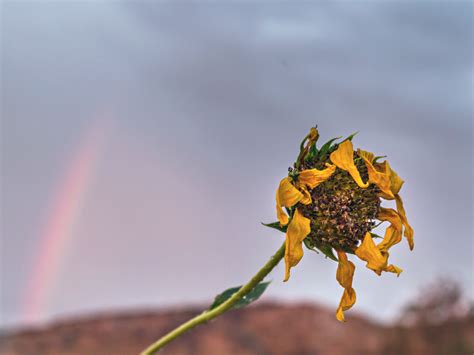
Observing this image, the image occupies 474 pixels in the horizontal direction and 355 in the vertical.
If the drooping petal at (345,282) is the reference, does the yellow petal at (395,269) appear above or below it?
above

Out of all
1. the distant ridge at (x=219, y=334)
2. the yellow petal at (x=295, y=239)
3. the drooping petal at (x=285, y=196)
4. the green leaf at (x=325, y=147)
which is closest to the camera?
the yellow petal at (x=295, y=239)

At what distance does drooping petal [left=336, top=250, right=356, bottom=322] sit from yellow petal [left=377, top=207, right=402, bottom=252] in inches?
7.5

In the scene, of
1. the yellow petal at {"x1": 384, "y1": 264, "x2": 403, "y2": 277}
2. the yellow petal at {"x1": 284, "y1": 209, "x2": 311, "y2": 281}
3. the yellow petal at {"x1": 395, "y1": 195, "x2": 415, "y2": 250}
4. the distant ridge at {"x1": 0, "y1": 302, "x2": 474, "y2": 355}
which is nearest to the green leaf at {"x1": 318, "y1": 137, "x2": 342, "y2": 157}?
the yellow petal at {"x1": 284, "y1": 209, "x2": 311, "y2": 281}

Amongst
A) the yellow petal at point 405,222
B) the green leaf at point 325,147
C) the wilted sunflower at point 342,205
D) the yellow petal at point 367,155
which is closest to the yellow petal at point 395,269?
the wilted sunflower at point 342,205

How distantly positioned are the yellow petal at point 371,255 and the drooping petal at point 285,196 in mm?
432

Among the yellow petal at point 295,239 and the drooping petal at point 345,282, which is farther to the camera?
the drooping petal at point 345,282

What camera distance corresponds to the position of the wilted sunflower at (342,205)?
289 cm

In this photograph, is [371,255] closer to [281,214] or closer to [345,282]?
[345,282]

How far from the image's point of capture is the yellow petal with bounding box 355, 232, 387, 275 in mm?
2904

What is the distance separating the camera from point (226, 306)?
109 inches

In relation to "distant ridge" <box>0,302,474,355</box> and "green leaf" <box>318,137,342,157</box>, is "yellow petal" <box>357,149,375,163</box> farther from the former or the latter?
"distant ridge" <box>0,302,474,355</box>

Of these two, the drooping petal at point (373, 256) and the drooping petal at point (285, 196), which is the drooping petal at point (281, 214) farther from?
the drooping petal at point (373, 256)

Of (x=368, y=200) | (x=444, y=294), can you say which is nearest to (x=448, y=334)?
(x=444, y=294)

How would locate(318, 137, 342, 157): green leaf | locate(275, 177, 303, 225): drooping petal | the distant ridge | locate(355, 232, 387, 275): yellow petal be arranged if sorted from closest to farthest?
1. locate(275, 177, 303, 225): drooping petal
2. locate(355, 232, 387, 275): yellow petal
3. locate(318, 137, 342, 157): green leaf
4. the distant ridge
